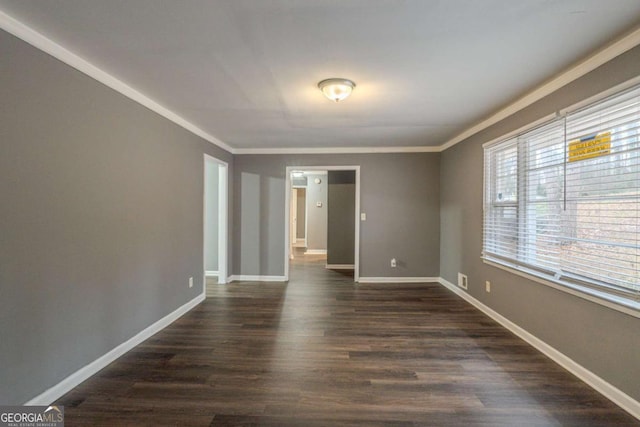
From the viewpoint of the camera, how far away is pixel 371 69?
2305 millimetres

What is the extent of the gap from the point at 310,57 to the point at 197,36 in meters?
0.75

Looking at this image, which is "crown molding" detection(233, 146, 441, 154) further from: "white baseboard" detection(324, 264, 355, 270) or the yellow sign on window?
the yellow sign on window

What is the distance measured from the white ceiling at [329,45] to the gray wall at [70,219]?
33 centimetres

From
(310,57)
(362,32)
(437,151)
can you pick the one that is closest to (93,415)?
(310,57)

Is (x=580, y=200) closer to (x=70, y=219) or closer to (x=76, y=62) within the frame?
(x=70, y=219)

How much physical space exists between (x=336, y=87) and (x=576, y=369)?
2.92 m

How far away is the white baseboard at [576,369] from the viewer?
1892mm

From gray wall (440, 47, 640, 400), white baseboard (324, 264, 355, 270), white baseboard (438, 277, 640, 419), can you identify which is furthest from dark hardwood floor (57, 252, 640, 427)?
white baseboard (324, 264, 355, 270)

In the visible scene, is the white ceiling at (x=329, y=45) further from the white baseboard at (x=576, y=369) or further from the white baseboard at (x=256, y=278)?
the white baseboard at (x=256, y=278)

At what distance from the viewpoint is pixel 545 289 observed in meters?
2.63

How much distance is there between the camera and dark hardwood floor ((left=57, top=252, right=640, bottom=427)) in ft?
6.09

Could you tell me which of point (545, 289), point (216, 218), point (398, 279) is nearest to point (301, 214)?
point (216, 218)

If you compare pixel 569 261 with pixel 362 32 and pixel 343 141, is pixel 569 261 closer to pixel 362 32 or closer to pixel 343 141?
pixel 362 32

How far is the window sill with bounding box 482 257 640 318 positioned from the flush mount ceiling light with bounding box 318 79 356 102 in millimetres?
2390
